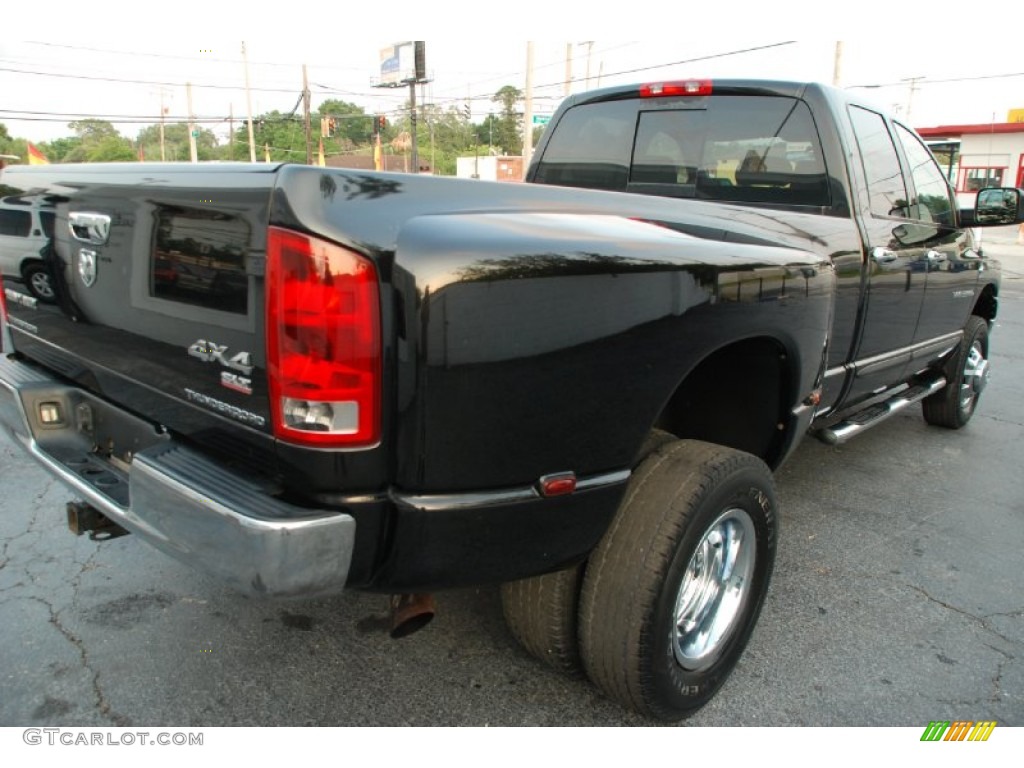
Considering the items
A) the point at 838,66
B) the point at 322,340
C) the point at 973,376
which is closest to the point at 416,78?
the point at 838,66

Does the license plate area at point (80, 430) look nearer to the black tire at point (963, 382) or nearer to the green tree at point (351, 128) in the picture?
the black tire at point (963, 382)

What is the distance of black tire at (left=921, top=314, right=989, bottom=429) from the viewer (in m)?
4.90

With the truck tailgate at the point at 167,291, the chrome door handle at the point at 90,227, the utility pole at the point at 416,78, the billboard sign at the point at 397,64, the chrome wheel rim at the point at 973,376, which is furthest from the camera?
the billboard sign at the point at 397,64

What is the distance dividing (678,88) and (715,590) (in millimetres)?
2379

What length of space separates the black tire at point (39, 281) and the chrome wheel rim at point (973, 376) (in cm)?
517

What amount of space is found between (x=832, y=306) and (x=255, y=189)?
2111mm

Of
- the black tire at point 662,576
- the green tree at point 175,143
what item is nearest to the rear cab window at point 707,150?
the black tire at point 662,576

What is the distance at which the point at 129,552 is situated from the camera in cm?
312

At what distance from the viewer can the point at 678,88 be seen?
356 cm

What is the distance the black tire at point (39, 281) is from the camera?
2283mm

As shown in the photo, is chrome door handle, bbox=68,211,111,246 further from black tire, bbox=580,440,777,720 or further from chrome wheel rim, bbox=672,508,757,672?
chrome wheel rim, bbox=672,508,757,672

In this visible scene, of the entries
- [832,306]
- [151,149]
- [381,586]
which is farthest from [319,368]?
[151,149]

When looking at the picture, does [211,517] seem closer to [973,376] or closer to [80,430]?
[80,430]

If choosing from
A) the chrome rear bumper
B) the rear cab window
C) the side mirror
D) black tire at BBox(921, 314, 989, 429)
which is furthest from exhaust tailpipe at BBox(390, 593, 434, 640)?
black tire at BBox(921, 314, 989, 429)
